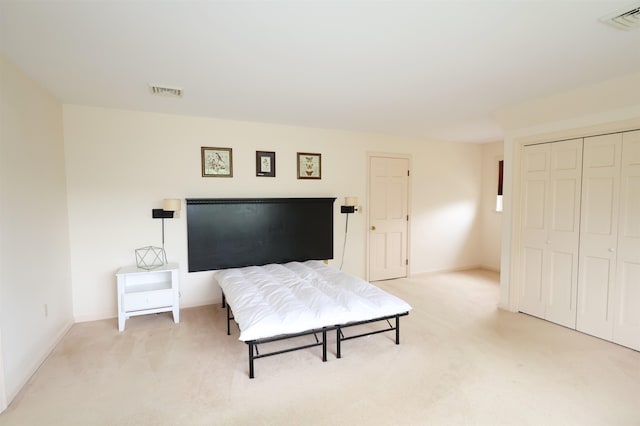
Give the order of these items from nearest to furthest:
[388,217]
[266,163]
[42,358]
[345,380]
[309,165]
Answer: [345,380] < [42,358] < [266,163] < [309,165] < [388,217]

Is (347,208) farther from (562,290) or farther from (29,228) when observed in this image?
(29,228)

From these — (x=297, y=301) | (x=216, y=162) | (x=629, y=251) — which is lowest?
(x=297, y=301)

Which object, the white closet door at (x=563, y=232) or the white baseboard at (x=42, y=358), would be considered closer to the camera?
the white baseboard at (x=42, y=358)

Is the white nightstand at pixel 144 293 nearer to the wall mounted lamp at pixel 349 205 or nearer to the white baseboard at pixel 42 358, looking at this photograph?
the white baseboard at pixel 42 358

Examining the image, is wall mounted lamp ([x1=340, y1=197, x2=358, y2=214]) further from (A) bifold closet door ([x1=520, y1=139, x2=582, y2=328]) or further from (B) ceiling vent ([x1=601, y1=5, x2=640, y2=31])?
(B) ceiling vent ([x1=601, y1=5, x2=640, y2=31])

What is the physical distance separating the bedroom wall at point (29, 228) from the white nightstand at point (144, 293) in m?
0.55

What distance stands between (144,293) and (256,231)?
1450mm

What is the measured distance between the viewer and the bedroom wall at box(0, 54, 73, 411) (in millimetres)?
2201

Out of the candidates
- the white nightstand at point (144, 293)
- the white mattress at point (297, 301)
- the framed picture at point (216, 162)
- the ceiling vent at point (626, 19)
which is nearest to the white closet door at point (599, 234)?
the ceiling vent at point (626, 19)

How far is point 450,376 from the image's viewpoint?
2.45 meters

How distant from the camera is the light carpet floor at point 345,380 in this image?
2.02 meters

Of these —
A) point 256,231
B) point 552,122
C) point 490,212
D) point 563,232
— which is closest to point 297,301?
point 256,231

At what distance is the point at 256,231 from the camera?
4.16m

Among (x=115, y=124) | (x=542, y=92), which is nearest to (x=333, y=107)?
(x=542, y=92)
